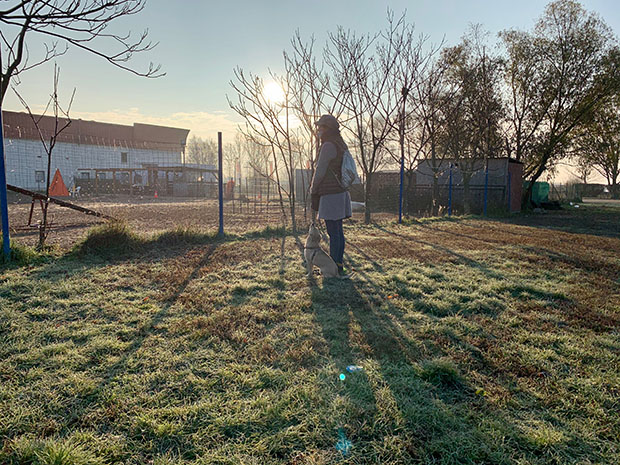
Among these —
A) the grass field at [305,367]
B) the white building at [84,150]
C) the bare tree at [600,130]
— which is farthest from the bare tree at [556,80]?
the white building at [84,150]

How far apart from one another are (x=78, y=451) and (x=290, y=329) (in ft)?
5.11

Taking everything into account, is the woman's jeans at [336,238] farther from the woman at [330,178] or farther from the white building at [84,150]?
the white building at [84,150]

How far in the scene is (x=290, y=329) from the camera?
2803mm

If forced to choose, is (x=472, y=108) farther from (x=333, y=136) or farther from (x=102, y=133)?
(x=102, y=133)

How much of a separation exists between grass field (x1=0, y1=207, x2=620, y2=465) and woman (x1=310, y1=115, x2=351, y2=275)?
0.81m

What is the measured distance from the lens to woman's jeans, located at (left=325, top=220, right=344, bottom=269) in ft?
13.9

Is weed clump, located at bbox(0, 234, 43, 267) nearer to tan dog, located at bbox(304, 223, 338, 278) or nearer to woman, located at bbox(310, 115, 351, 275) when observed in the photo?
tan dog, located at bbox(304, 223, 338, 278)

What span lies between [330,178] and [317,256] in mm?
914

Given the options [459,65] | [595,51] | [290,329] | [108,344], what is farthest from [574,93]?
[108,344]

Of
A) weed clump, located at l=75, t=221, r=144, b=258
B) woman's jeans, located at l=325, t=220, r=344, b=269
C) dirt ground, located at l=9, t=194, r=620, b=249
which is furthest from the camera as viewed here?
dirt ground, located at l=9, t=194, r=620, b=249

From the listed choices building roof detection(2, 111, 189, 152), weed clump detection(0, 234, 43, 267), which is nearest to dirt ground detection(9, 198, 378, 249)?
weed clump detection(0, 234, 43, 267)

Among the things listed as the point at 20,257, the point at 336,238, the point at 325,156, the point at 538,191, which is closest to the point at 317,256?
the point at 336,238

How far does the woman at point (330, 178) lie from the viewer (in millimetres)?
4035

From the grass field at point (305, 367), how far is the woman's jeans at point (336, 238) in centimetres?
37
